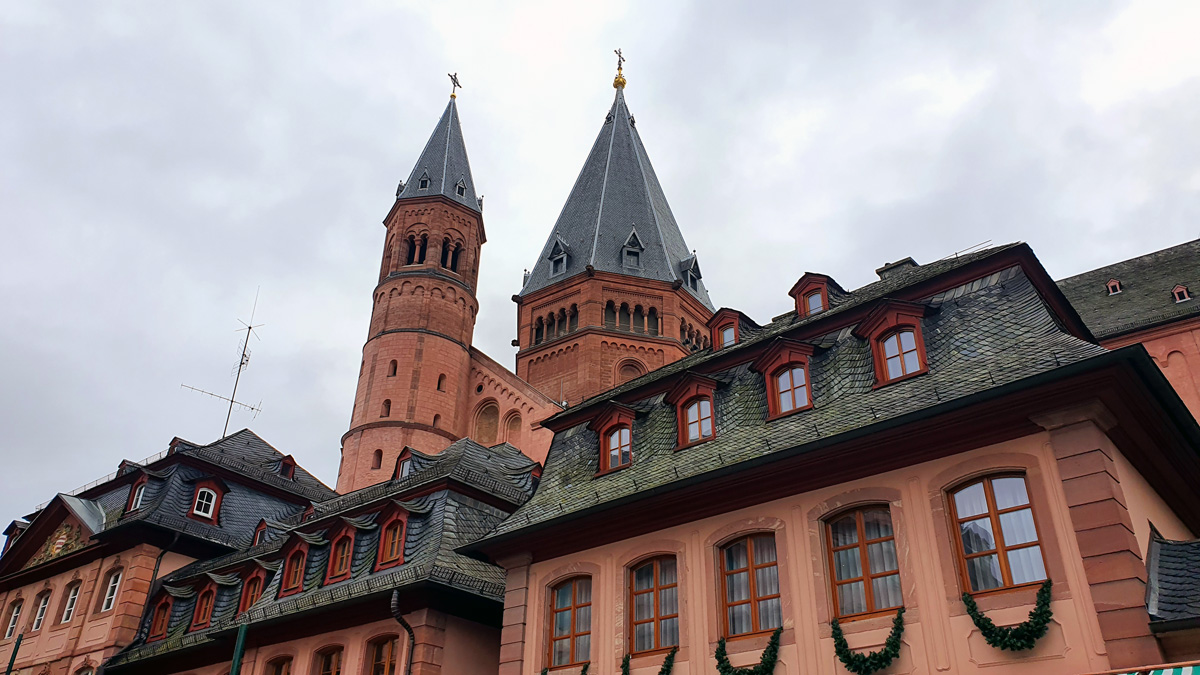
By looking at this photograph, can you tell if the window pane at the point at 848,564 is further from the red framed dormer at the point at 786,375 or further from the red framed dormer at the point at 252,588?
the red framed dormer at the point at 252,588

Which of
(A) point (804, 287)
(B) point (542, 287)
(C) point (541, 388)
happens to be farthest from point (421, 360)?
(A) point (804, 287)

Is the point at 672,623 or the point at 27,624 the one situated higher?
the point at 27,624

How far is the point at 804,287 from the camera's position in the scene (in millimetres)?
18625

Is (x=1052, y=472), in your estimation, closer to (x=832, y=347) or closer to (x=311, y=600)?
(x=832, y=347)

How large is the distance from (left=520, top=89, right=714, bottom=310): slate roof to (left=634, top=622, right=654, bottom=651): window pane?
4109 cm

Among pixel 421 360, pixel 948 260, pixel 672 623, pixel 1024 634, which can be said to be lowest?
pixel 1024 634

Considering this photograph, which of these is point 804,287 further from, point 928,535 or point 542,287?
point 542,287

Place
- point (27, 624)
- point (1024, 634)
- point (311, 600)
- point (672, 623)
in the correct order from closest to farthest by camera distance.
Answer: point (1024, 634) < point (672, 623) < point (311, 600) < point (27, 624)

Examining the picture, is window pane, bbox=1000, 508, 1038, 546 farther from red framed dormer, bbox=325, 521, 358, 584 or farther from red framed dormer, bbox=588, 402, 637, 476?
red framed dormer, bbox=325, 521, 358, 584

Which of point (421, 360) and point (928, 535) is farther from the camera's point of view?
point (421, 360)

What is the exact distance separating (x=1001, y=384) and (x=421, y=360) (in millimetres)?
38130

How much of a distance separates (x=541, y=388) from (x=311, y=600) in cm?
3244

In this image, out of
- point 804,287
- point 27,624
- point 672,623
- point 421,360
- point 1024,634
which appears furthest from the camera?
point 421,360

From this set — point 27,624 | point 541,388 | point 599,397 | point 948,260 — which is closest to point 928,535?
point 948,260
